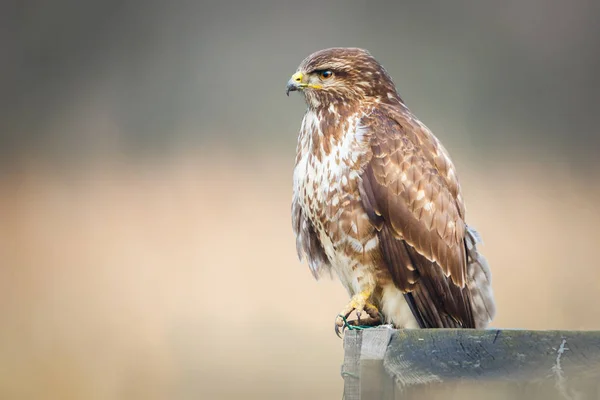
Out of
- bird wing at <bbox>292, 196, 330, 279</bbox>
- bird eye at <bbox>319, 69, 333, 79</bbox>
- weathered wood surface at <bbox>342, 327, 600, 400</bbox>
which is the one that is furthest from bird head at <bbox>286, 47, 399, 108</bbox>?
weathered wood surface at <bbox>342, 327, 600, 400</bbox>

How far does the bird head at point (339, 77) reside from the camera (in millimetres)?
2844

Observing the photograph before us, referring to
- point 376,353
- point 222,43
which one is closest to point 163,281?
point 222,43

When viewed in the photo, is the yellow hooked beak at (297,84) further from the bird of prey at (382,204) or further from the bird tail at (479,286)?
the bird tail at (479,286)

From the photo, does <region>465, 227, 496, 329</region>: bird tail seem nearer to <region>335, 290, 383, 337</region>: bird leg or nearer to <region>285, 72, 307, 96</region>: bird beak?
<region>335, 290, 383, 337</region>: bird leg

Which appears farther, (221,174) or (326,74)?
(221,174)

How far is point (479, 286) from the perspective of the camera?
280cm

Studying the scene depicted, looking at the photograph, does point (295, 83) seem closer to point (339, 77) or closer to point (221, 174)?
point (339, 77)

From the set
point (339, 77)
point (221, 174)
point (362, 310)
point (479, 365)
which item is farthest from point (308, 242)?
point (221, 174)

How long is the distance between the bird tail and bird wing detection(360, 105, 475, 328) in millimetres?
43

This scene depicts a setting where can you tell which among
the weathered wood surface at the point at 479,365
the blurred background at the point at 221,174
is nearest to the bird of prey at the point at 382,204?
the weathered wood surface at the point at 479,365

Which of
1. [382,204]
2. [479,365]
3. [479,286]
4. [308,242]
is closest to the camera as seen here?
[479,365]

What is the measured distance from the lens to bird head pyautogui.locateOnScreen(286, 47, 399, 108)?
2.84 m

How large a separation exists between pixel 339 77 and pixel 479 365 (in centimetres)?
126

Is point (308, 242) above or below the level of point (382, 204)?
below
